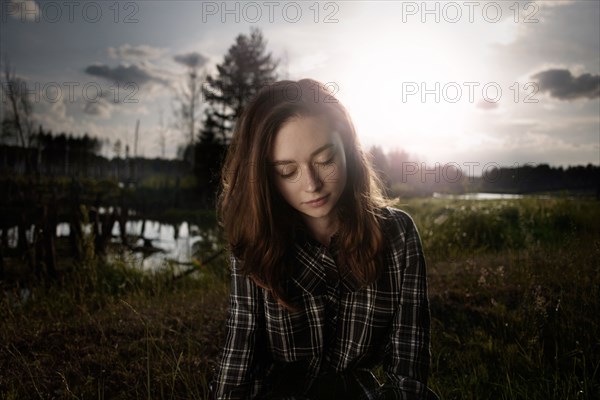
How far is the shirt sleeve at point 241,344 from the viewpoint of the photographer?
63.1 inches

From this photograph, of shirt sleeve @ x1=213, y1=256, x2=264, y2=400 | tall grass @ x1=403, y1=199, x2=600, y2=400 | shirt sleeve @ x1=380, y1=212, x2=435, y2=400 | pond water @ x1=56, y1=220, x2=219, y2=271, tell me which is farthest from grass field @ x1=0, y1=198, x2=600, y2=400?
pond water @ x1=56, y1=220, x2=219, y2=271

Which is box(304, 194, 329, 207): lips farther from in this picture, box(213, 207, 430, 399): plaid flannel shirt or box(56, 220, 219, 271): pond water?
box(56, 220, 219, 271): pond water

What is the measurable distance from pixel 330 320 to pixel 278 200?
0.54 m

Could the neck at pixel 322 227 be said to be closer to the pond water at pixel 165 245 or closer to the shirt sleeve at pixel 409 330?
the shirt sleeve at pixel 409 330

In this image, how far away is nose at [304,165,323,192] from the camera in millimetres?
1605

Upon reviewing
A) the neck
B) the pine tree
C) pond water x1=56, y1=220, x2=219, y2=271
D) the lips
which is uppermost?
the pine tree

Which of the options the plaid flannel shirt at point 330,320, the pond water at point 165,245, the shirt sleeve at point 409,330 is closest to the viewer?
the shirt sleeve at point 409,330

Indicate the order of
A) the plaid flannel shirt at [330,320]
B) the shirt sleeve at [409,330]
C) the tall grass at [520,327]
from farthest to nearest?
the tall grass at [520,327] → the plaid flannel shirt at [330,320] → the shirt sleeve at [409,330]

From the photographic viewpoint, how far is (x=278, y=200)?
1837 millimetres

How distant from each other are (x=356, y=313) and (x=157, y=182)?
36122 mm

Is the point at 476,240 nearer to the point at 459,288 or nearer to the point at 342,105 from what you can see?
the point at 459,288

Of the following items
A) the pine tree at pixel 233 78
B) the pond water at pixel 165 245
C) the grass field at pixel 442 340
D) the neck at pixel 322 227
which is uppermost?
the pine tree at pixel 233 78

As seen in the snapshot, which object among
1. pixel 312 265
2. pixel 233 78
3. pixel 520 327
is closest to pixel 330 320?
pixel 312 265

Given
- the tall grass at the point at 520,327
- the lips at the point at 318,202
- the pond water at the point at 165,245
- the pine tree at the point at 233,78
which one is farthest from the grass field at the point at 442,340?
the pine tree at the point at 233,78
